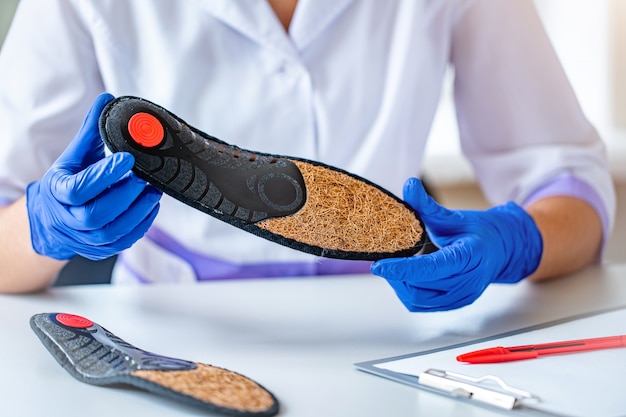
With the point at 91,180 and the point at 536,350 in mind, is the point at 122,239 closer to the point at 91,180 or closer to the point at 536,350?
the point at 91,180

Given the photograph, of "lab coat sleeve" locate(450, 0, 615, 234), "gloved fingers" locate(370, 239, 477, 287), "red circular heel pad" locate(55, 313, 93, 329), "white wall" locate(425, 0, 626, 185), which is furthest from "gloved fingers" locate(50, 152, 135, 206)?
"white wall" locate(425, 0, 626, 185)

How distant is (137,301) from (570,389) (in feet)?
1.71

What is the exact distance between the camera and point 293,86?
102cm

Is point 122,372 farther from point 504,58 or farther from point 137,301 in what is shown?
point 504,58

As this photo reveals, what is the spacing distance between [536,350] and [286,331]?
0.24 metres

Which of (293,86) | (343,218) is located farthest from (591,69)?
(343,218)

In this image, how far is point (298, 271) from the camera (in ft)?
3.56

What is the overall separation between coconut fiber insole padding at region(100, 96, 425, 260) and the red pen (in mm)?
131

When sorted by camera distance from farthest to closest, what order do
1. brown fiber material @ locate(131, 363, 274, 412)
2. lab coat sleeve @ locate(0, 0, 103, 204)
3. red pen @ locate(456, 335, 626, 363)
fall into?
lab coat sleeve @ locate(0, 0, 103, 204), red pen @ locate(456, 335, 626, 363), brown fiber material @ locate(131, 363, 274, 412)

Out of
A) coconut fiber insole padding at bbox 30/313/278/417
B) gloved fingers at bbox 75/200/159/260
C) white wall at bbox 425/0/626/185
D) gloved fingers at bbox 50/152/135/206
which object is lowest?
coconut fiber insole padding at bbox 30/313/278/417

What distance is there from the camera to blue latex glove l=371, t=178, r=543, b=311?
73cm

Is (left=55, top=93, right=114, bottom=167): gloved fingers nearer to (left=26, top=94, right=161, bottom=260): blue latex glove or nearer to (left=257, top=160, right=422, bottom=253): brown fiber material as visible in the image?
(left=26, top=94, right=161, bottom=260): blue latex glove

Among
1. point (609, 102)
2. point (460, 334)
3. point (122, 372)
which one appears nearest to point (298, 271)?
point (460, 334)

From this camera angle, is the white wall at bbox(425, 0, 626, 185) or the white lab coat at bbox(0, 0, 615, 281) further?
the white wall at bbox(425, 0, 626, 185)
